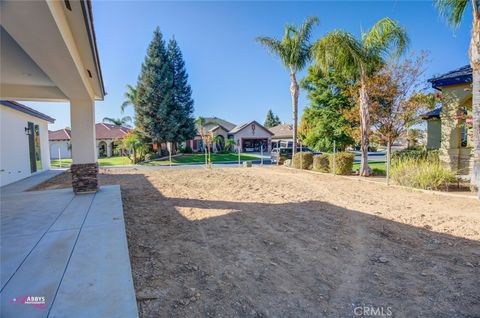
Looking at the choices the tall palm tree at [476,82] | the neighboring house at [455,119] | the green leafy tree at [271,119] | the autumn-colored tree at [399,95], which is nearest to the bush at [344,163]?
the autumn-colored tree at [399,95]

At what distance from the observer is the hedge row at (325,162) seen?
41.7 ft

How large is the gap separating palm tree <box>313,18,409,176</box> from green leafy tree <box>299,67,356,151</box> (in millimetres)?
5030

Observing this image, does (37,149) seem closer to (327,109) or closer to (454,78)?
(327,109)

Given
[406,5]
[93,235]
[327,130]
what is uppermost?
[406,5]

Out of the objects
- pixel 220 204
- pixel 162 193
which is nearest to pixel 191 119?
pixel 162 193

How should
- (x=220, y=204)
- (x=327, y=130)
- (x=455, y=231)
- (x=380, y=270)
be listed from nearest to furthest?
1. (x=380, y=270)
2. (x=455, y=231)
3. (x=220, y=204)
4. (x=327, y=130)

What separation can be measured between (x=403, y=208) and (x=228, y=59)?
1613cm

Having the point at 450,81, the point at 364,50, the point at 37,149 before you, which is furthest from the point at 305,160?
the point at 37,149

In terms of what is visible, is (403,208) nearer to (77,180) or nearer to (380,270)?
(380,270)

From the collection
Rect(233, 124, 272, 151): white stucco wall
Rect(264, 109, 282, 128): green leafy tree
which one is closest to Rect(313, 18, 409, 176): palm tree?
Rect(233, 124, 272, 151): white stucco wall

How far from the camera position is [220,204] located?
721 centimetres

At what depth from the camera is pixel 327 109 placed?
60.0 ft

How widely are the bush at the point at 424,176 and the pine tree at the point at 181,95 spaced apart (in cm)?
2465

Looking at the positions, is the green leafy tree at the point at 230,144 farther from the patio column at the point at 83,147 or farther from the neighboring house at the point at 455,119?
the patio column at the point at 83,147
